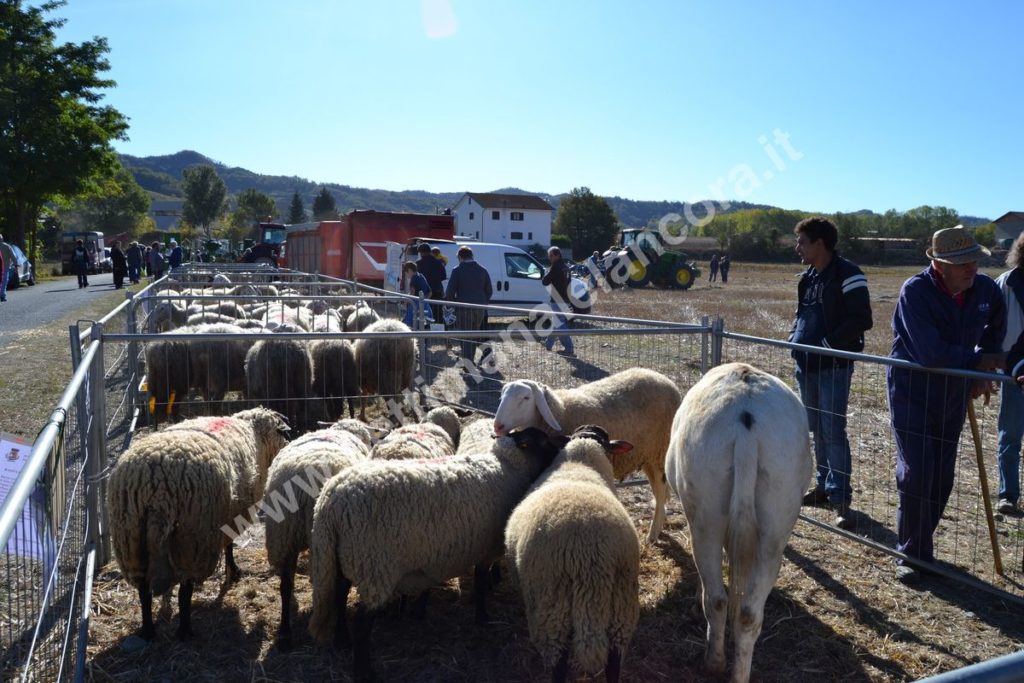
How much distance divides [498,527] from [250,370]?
415 cm

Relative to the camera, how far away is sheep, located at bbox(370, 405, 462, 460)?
4.51m

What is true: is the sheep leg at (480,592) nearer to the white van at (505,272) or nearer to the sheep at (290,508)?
the sheep at (290,508)

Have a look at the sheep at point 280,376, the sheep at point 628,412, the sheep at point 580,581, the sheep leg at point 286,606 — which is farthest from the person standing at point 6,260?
the sheep at point 580,581

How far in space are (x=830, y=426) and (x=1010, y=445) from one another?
1.59 meters

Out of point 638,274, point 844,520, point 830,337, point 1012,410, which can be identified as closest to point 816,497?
point 844,520

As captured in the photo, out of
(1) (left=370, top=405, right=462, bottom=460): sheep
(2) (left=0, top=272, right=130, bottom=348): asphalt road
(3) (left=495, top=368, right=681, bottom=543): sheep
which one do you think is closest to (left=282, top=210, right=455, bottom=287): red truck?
(2) (left=0, top=272, right=130, bottom=348): asphalt road

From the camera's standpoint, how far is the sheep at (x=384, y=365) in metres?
7.80

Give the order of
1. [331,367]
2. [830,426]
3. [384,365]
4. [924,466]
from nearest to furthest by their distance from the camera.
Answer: [924,466] → [830,426] → [331,367] → [384,365]

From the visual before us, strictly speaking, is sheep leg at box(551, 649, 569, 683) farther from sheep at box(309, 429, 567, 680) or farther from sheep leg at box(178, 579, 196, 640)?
sheep leg at box(178, 579, 196, 640)

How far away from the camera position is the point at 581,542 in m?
3.20

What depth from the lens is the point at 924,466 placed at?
436 centimetres

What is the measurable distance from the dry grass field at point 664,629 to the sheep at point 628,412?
1.41 feet

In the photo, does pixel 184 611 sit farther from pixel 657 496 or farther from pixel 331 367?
pixel 331 367

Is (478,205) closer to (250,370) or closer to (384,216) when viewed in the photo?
(384,216)
